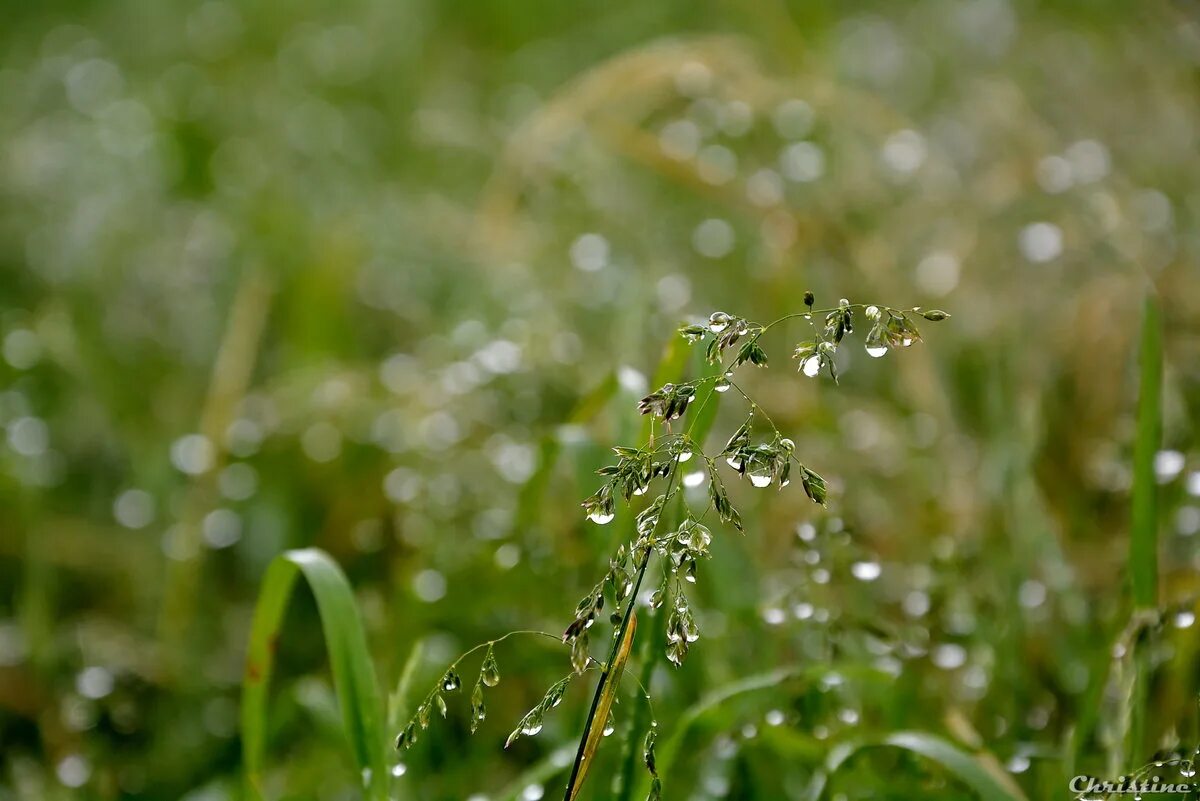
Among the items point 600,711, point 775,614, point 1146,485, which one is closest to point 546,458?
point 775,614

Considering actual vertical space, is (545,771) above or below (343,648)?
below

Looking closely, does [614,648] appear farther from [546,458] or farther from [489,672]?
[546,458]

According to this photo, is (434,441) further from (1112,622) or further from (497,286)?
(1112,622)

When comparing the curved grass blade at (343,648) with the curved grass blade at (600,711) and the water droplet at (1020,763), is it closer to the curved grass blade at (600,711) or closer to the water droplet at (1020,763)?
the curved grass blade at (600,711)

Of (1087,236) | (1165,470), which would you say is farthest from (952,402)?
(1165,470)

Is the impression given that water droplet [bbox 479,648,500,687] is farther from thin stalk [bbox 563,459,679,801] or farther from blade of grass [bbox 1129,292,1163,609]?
blade of grass [bbox 1129,292,1163,609]
